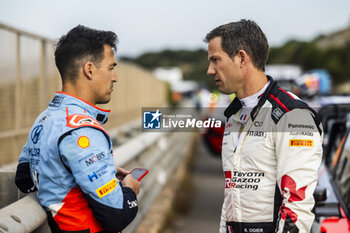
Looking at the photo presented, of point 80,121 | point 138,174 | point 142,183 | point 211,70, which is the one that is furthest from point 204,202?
point 80,121

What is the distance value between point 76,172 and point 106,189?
16 cm

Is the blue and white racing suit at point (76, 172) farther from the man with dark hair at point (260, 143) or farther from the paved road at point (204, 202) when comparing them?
the paved road at point (204, 202)

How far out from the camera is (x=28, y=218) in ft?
7.29

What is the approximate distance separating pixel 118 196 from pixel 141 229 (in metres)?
3.49

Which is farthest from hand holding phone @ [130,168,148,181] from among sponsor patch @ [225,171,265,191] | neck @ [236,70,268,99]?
neck @ [236,70,268,99]

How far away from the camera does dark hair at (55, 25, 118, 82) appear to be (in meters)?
2.31

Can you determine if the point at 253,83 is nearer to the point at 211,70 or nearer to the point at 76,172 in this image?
the point at 211,70

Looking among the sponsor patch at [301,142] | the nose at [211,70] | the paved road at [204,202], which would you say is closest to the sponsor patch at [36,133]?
the nose at [211,70]

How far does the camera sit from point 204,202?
800 centimetres

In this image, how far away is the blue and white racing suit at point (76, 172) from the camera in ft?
7.00

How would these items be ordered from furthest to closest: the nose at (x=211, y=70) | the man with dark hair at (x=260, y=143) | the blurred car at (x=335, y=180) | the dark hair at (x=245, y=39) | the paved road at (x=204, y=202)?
the paved road at (x=204, y=202)
the blurred car at (x=335, y=180)
the nose at (x=211, y=70)
the dark hair at (x=245, y=39)
the man with dark hair at (x=260, y=143)

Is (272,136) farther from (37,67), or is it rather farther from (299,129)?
(37,67)

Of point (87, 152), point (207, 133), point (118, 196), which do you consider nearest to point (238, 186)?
point (118, 196)

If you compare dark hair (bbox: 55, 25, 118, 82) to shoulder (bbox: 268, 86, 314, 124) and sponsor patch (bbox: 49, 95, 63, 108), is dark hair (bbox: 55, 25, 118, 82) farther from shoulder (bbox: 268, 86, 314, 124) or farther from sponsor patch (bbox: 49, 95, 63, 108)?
shoulder (bbox: 268, 86, 314, 124)
